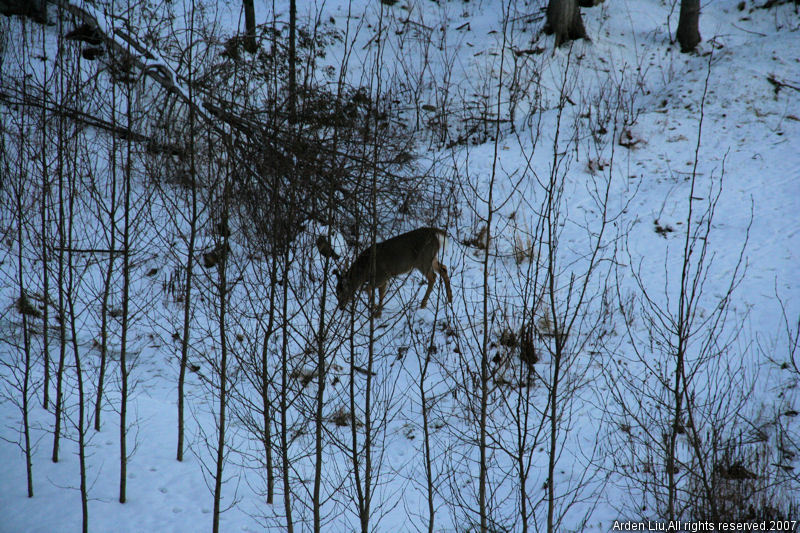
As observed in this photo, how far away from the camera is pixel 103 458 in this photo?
7473 millimetres

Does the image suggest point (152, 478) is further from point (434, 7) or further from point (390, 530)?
point (434, 7)

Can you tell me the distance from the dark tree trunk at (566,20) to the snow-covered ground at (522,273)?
0.37 metres

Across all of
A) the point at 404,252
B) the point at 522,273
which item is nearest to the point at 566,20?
the point at 404,252

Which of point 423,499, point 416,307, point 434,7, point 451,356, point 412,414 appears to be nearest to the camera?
point 423,499

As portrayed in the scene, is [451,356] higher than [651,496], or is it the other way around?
[451,356]

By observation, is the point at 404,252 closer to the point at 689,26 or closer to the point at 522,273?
the point at 522,273

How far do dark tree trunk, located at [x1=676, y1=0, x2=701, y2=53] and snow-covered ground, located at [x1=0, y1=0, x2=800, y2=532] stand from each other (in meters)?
0.34

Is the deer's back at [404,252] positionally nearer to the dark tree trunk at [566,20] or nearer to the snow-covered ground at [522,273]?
the snow-covered ground at [522,273]

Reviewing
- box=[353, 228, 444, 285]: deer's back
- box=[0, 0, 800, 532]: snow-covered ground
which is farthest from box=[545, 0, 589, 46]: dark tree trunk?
box=[353, 228, 444, 285]: deer's back

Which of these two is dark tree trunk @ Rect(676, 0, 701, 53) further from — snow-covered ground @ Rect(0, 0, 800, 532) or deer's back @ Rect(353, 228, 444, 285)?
deer's back @ Rect(353, 228, 444, 285)

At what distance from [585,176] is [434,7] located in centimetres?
1125

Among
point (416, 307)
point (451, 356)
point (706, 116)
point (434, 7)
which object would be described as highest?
point (434, 7)

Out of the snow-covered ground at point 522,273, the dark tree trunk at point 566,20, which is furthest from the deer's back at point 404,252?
the dark tree trunk at point 566,20

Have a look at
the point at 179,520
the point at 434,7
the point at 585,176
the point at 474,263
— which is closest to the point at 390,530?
the point at 179,520
